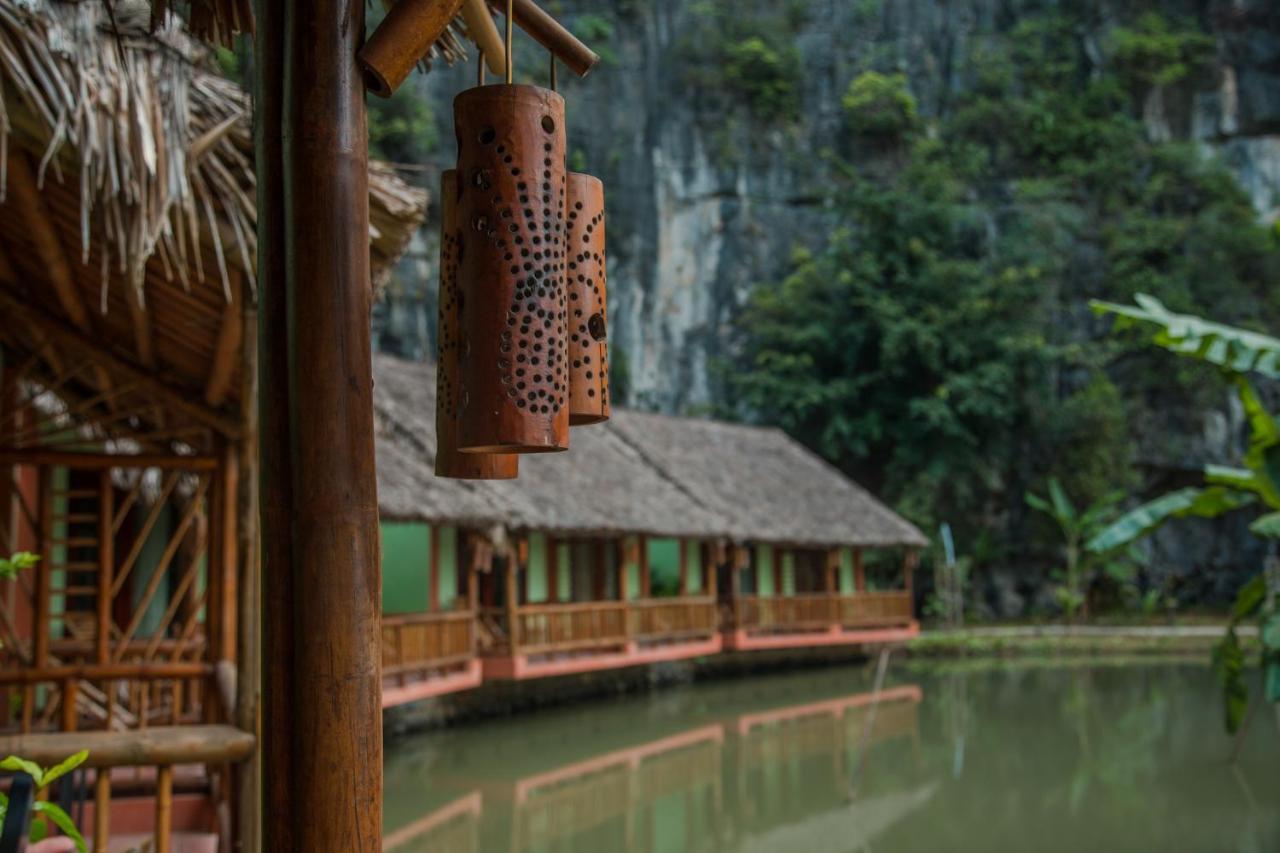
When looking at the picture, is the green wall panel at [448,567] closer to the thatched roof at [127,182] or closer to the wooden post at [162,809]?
the thatched roof at [127,182]

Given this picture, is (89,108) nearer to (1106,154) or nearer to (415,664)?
(415,664)

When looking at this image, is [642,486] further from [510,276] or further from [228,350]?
[510,276]

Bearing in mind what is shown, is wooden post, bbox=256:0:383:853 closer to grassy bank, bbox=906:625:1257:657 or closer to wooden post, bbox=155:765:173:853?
wooden post, bbox=155:765:173:853

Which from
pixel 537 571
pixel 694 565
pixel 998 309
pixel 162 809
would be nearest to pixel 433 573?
pixel 537 571

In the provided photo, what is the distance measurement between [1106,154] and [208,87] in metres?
34.6

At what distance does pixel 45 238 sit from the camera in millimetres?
5570

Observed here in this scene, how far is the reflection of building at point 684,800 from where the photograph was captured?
10750 mm

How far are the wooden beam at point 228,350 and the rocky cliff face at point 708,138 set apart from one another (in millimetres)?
26450

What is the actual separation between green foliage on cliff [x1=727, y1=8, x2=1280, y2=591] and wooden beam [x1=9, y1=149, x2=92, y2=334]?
1026 inches

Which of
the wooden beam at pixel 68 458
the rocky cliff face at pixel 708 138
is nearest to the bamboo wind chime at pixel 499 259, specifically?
the wooden beam at pixel 68 458

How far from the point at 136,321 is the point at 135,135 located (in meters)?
1.82

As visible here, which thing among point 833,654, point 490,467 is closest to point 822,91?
point 833,654

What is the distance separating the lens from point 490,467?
107 inches

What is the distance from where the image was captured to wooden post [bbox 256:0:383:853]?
2.27 metres
